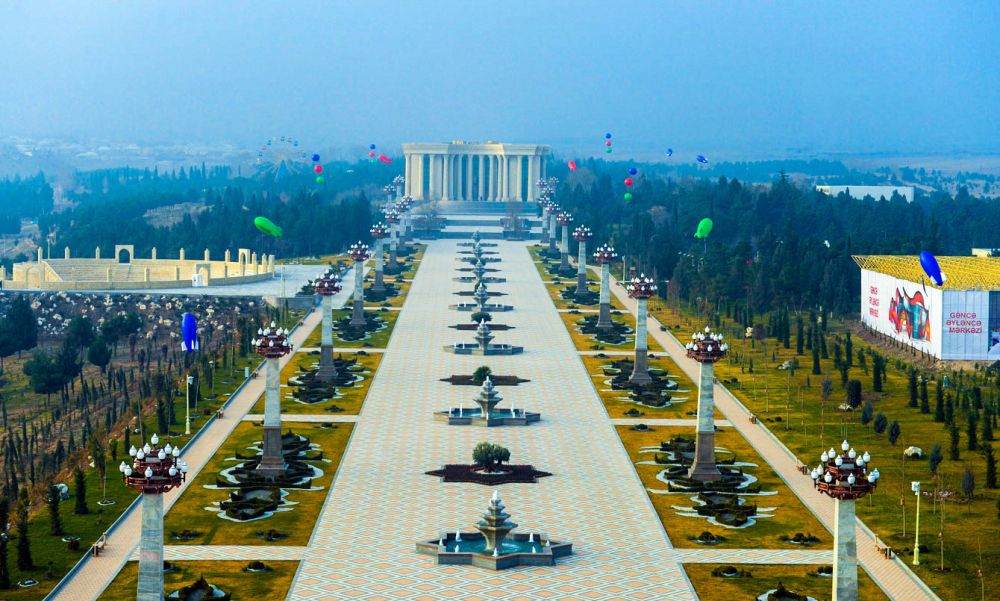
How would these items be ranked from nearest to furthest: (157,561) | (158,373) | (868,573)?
(157,561) → (868,573) → (158,373)

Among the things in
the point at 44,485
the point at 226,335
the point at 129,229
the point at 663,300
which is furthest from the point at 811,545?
the point at 129,229

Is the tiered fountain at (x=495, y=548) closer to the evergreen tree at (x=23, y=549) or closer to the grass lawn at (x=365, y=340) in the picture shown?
the evergreen tree at (x=23, y=549)

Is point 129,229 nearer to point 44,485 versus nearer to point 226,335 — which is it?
point 226,335

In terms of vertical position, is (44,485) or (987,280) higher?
(987,280)

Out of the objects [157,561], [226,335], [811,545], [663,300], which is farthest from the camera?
[663,300]

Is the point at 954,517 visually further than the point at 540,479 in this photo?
No

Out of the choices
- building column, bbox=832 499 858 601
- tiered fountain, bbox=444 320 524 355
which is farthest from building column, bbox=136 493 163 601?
tiered fountain, bbox=444 320 524 355

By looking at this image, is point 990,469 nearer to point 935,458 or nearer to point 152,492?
point 935,458
